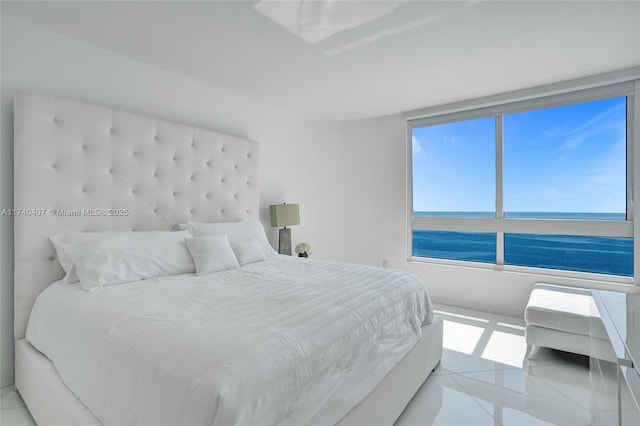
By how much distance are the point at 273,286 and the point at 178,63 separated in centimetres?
215

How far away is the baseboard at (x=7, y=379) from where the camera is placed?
200 centimetres

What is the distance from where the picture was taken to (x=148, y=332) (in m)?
1.18

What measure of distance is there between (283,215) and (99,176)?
186 cm

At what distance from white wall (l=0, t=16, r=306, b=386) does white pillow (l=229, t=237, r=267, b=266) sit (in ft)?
4.36

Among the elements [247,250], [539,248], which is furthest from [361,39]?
[539,248]

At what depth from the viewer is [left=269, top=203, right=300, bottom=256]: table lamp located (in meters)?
3.66

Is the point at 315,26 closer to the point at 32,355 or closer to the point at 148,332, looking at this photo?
the point at 148,332

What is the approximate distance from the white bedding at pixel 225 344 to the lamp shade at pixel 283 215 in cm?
166

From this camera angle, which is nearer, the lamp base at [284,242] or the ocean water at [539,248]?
the ocean water at [539,248]

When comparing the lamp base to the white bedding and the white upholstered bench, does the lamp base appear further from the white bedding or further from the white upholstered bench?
the white upholstered bench

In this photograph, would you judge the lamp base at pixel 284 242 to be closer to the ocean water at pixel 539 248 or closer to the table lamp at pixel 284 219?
the table lamp at pixel 284 219

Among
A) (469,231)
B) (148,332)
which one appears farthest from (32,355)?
(469,231)

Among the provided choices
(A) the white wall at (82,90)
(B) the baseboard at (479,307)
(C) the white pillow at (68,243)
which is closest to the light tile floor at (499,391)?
(B) the baseboard at (479,307)

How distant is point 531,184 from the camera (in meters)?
3.58
